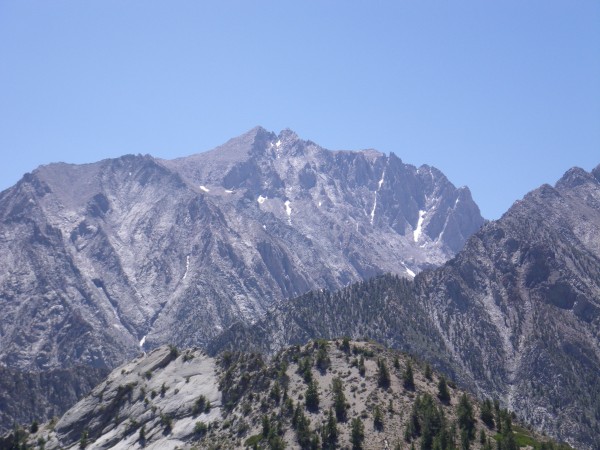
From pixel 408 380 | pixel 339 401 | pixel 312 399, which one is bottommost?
pixel 339 401

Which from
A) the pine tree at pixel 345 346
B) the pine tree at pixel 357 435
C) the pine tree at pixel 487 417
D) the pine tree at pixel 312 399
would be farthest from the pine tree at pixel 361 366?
the pine tree at pixel 487 417

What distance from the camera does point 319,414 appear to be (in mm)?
152250

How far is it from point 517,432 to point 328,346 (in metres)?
44.4

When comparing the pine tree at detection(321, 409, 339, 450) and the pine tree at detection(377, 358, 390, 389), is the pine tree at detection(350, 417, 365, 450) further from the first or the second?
the pine tree at detection(377, 358, 390, 389)

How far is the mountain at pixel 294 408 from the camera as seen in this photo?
466ft

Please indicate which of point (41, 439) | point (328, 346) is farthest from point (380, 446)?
point (41, 439)

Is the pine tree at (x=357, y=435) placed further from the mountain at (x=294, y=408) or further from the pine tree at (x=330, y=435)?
the pine tree at (x=330, y=435)

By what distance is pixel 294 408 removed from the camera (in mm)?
155625

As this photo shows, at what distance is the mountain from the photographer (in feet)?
466

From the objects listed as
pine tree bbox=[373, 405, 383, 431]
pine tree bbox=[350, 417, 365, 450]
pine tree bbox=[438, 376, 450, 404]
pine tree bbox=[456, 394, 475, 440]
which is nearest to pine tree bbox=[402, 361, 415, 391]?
pine tree bbox=[438, 376, 450, 404]

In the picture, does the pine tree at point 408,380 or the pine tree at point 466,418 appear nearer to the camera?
the pine tree at point 466,418

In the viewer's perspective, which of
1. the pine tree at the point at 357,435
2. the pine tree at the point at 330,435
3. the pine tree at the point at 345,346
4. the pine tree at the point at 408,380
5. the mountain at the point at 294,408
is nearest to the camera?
the pine tree at the point at 357,435

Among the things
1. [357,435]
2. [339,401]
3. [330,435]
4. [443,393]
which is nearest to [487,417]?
[443,393]

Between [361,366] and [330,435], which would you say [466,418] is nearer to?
[330,435]
